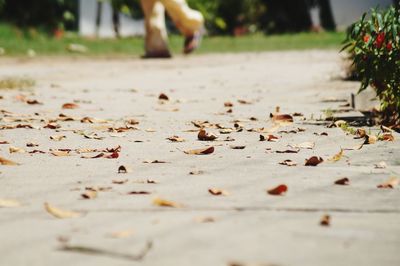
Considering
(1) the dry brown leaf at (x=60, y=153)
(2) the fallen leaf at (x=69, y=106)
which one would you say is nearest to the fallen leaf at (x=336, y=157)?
(1) the dry brown leaf at (x=60, y=153)

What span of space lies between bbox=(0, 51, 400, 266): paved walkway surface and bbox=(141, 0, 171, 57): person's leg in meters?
6.49

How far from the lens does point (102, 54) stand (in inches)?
621

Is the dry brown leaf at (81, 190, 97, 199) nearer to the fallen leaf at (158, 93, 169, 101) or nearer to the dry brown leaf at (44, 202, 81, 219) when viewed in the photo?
the dry brown leaf at (44, 202, 81, 219)

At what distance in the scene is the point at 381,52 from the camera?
17.0ft

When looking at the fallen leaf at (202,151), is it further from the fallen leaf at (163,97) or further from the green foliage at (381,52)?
the fallen leaf at (163,97)

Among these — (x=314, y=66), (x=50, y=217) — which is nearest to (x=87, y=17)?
(x=314, y=66)

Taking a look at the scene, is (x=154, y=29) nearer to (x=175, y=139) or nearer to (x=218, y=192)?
(x=175, y=139)

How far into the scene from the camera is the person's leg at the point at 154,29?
13.4m

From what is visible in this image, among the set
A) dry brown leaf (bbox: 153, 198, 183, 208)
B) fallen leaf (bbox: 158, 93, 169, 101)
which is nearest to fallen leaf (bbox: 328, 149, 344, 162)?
dry brown leaf (bbox: 153, 198, 183, 208)

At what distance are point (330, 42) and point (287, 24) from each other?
11834mm


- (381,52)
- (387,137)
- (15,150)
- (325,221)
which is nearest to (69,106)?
(15,150)

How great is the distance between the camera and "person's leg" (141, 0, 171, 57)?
13445 millimetres

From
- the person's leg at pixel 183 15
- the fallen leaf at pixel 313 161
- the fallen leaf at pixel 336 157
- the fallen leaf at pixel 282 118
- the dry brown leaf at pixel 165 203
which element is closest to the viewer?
the dry brown leaf at pixel 165 203

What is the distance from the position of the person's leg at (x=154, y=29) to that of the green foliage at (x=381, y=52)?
27.5 feet
